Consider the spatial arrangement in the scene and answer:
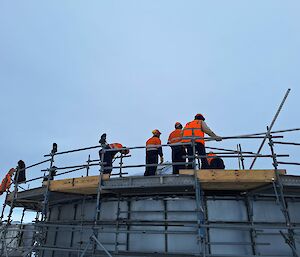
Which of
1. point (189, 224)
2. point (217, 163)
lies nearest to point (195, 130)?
point (217, 163)

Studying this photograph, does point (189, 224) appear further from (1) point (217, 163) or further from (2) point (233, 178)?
(1) point (217, 163)

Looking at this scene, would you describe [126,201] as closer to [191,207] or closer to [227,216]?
[191,207]

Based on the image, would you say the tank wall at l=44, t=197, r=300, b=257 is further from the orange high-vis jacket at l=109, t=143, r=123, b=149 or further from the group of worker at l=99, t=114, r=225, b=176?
the orange high-vis jacket at l=109, t=143, r=123, b=149

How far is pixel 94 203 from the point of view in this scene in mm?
9773

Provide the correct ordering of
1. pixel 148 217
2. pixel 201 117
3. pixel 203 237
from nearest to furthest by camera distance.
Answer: pixel 203 237, pixel 148 217, pixel 201 117

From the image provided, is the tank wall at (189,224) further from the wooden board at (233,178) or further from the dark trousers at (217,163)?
the dark trousers at (217,163)

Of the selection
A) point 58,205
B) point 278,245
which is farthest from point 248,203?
point 58,205

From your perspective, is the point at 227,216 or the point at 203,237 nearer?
the point at 203,237

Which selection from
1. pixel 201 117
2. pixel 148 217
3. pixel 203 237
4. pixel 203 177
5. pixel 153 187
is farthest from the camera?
pixel 201 117

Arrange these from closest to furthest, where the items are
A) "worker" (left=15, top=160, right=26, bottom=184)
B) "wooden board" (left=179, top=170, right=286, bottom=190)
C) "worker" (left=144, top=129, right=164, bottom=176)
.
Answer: "wooden board" (left=179, top=170, right=286, bottom=190)
"worker" (left=144, top=129, right=164, bottom=176)
"worker" (left=15, top=160, right=26, bottom=184)

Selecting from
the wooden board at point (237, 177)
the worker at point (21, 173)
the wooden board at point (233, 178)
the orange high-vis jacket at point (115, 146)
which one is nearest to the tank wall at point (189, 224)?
the wooden board at point (233, 178)

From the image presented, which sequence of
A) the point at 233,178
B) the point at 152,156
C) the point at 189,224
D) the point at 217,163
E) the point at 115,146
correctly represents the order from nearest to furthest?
the point at 233,178
the point at 189,224
the point at 152,156
the point at 217,163
the point at 115,146

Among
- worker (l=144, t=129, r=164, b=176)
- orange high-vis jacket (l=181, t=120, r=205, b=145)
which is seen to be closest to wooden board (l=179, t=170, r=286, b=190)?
orange high-vis jacket (l=181, t=120, r=205, b=145)

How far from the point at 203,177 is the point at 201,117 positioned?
2708 millimetres
